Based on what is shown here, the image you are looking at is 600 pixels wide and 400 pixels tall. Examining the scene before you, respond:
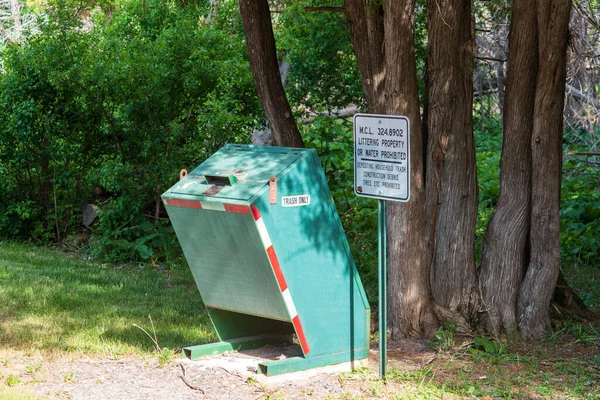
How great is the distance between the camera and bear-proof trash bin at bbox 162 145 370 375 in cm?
577

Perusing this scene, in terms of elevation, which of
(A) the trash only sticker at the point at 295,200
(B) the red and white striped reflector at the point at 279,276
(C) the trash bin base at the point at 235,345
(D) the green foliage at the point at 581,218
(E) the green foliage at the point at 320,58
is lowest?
(D) the green foliage at the point at 581,218

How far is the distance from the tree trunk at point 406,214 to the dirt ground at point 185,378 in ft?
1.73

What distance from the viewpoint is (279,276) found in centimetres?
579

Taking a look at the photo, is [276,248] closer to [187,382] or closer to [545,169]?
[187,382]

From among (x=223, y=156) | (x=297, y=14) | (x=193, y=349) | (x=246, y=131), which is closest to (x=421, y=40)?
(x=297, y=14)

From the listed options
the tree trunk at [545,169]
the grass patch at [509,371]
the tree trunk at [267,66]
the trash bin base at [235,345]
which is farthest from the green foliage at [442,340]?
the tree trunk at [267,66]

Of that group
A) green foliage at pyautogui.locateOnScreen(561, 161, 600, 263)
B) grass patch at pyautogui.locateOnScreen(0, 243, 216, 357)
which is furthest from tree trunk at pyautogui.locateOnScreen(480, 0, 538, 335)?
green foliage at pyautogui.locateOnScreen(561, 161, 600, 263)

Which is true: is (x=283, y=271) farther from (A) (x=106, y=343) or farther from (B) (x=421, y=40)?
(B) (x=421, y=40)

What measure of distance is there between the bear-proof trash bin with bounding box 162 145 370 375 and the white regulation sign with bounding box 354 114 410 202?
311 millimetres

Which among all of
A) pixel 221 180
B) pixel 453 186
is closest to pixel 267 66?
pixel 453 186

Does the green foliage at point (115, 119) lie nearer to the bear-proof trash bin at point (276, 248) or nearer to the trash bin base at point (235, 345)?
the trash bin base at point (235, 345)

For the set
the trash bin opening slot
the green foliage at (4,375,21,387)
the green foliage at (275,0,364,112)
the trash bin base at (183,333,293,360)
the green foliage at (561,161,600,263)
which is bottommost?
the green foliage at (561,161,600,263)

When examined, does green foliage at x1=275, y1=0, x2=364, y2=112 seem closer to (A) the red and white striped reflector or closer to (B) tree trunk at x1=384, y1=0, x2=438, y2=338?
(B) tree trunk at x1=384, y1=0, x2=438, y2=338

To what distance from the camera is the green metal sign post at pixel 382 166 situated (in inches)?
225
